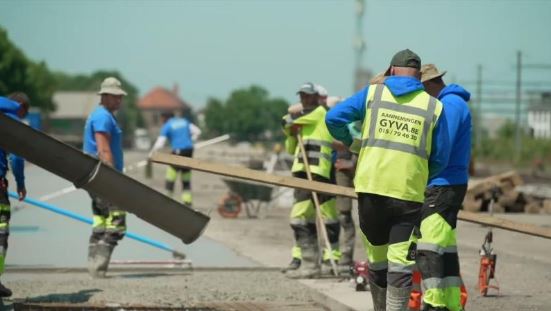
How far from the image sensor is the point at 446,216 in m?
7.84

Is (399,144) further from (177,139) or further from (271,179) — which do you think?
(177,139)

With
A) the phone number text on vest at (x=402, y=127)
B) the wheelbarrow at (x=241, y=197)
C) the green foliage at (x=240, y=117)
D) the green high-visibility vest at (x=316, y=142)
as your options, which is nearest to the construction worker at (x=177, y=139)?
the wheelbarrow at (x=241, y=197)

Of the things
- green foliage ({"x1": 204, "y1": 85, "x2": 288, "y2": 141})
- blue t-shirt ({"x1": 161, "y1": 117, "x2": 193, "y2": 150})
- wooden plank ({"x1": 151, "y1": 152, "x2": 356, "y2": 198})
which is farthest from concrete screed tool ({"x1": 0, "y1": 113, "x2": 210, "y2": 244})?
green foliage ({"x1": 204, "y1": 85, "x2": 288, "y2": 141})

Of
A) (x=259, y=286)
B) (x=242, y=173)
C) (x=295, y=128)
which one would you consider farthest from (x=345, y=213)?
(x=242, y=173)

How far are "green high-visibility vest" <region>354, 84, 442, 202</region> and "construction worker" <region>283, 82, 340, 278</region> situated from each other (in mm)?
4406

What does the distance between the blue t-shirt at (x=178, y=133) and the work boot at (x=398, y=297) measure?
524 inches

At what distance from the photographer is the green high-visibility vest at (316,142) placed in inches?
463

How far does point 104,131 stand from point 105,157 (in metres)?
0.30

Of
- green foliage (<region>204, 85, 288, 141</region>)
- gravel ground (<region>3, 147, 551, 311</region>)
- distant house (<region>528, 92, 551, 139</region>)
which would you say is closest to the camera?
gravel ground (<region>3, 147, 551, 311</region>)

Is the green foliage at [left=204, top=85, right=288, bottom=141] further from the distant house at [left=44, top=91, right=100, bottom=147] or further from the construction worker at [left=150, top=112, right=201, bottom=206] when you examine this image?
the construction worker at [left=150, top=112, right=201, bottom=206]

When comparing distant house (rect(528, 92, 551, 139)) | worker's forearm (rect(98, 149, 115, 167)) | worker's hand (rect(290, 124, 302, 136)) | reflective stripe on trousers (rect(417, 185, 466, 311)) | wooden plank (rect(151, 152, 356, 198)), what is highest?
distant house (rect(528, 92, 551, 139))

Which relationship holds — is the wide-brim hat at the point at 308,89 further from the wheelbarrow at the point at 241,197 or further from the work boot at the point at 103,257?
the wheelbarrow at the point at 241,197

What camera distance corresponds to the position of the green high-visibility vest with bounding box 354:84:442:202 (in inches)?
283

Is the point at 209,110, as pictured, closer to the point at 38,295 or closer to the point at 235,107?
the point at 235,107
